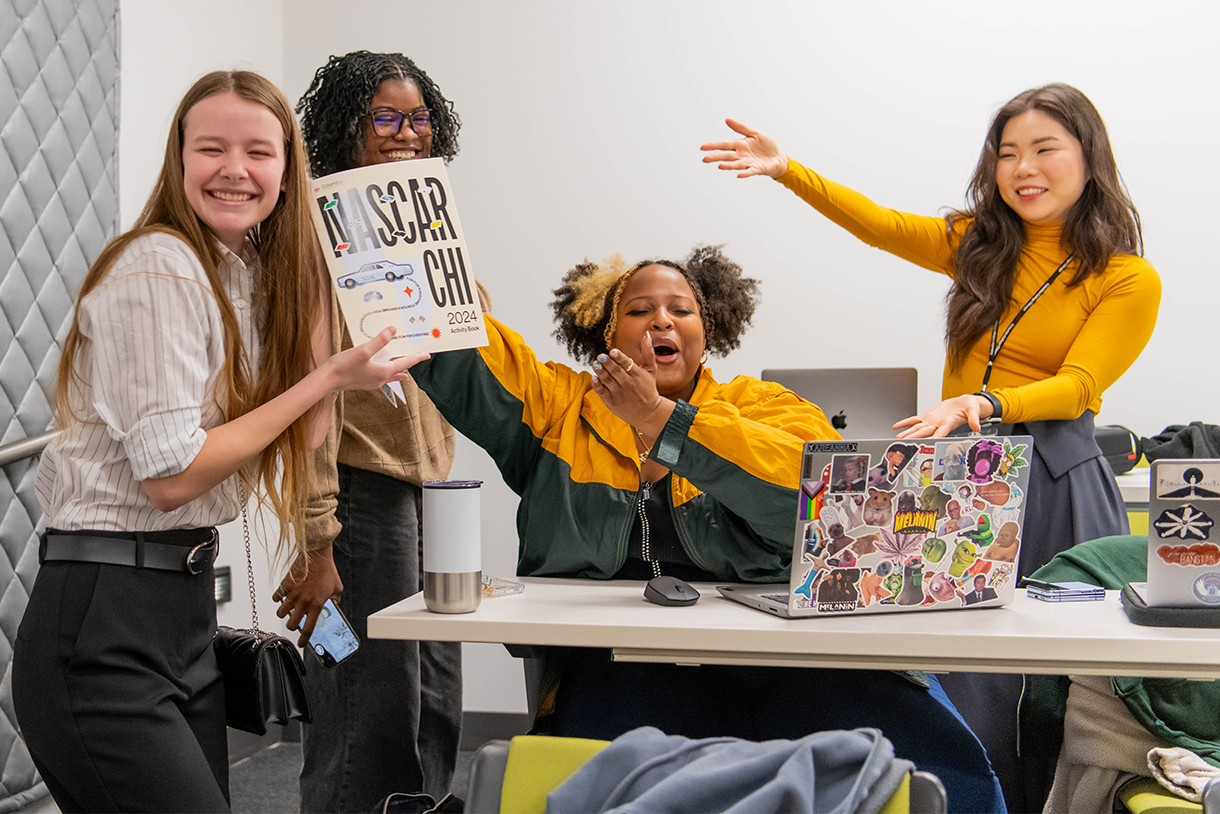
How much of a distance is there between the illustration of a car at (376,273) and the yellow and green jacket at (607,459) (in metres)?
0.32

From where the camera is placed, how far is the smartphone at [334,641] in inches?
69.1

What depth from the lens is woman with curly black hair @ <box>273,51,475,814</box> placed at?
6.83 ft

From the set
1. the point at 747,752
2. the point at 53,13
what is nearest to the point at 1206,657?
the point at 747,752

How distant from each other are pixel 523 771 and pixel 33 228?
206 centimetres

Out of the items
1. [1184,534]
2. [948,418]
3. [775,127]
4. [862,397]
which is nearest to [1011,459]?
[1184,534]

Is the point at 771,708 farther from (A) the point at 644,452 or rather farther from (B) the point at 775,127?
(B) the point at 775,127

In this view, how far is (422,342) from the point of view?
5.07 ft

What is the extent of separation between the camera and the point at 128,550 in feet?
4.18

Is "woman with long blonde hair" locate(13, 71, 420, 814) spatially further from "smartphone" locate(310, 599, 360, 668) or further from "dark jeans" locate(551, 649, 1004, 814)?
"dark jeans" locate(551, 649, 1004, 814)

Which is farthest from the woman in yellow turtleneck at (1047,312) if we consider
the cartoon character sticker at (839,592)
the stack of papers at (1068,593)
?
the cartoon character sticker at (839,592)

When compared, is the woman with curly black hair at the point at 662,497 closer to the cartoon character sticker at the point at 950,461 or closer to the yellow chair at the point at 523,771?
the cartoon character sticker at the point at 950,461

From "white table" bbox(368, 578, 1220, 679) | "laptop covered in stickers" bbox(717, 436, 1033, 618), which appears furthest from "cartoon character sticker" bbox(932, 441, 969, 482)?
"white table" bbox(368, 578, 1220, 679)

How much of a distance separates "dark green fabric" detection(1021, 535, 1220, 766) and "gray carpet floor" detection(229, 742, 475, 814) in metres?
1.64

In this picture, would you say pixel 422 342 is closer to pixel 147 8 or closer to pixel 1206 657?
pixel 1206 657
